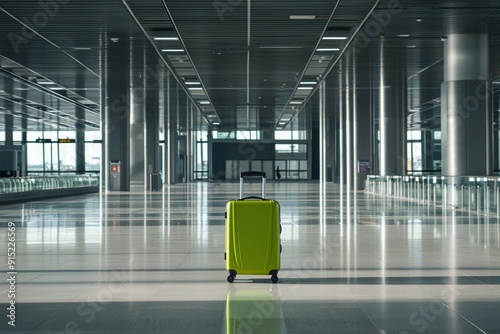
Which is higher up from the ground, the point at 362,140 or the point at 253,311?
the point at 362,140

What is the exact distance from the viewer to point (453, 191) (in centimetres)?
2430

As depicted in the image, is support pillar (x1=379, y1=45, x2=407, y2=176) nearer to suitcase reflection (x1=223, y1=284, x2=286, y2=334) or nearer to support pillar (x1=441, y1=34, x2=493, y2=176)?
support pillar (x1=441, y1=34, x2=493, y2=176)

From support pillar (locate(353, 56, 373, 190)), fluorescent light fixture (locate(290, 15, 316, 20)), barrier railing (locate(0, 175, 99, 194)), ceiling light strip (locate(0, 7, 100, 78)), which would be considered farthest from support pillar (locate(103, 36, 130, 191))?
fluorescent light fixture (locate(290, 15, 316, 20))

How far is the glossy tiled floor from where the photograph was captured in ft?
19.2

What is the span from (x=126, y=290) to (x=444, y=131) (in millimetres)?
19477

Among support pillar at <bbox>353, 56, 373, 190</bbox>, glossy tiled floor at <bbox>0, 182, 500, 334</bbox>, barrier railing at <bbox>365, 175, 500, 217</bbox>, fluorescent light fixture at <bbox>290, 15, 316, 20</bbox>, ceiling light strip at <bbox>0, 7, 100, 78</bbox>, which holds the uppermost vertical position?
fluorescent light fixture at <bbox>290, 15, 316, 20</bbox>

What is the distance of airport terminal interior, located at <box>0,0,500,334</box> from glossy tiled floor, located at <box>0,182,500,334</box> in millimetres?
30

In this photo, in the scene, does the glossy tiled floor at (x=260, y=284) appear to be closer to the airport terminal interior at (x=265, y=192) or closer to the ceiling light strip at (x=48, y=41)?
the airport terminal interior at (x=265, y=192)

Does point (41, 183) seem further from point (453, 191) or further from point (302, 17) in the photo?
point (453, 191)

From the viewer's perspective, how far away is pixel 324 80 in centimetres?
3756

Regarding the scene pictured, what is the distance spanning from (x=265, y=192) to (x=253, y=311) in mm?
11146

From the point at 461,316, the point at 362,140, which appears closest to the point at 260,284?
the point at 461,316

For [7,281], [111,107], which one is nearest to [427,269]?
[7,281]

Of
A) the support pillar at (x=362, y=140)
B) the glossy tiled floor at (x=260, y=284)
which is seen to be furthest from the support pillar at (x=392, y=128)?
the glossy tiled floor at (x=260, y=284)
